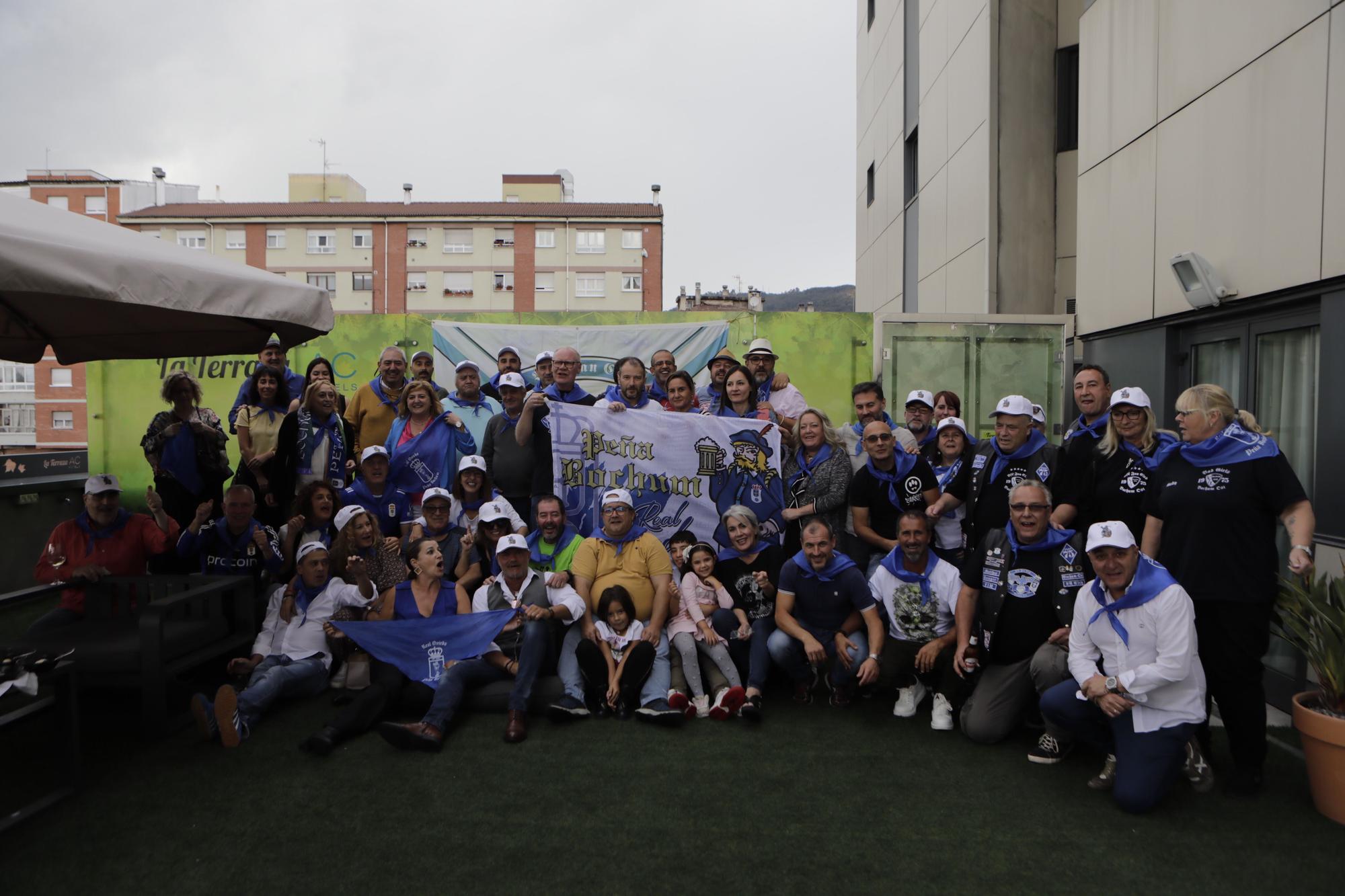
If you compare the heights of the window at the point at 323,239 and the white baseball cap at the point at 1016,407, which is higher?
the window at the point at 323,239

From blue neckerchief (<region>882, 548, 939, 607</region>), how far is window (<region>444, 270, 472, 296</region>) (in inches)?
2183

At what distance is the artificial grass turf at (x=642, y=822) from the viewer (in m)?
3.16

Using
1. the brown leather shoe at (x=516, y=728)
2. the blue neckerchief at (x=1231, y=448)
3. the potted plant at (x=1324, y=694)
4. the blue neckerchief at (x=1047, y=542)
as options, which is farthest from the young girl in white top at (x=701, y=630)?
the potted plant at (x=1324, y=694)

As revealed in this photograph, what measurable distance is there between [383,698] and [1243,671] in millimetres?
4376

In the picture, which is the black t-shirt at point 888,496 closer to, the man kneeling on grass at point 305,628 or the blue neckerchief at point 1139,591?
the blue neckerchief at point 1139,591

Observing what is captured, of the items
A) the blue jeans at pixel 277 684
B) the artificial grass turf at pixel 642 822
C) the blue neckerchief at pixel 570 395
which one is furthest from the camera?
the blue neckerchief at pixel 570 395

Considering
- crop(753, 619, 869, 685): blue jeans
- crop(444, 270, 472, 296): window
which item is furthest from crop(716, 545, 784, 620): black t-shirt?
crop(444, 270, 472, 296): window

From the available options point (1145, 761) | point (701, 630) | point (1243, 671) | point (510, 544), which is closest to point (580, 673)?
point (701, 630)

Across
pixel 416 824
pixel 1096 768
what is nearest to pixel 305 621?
pixel 416 824

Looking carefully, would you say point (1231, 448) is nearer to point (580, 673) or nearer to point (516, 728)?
point (580, 673)

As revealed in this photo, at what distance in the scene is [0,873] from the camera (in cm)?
315

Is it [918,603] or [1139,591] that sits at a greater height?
[1139,591]

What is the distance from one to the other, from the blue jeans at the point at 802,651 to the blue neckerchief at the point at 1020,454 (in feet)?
4.27

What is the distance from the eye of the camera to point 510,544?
198 inches
